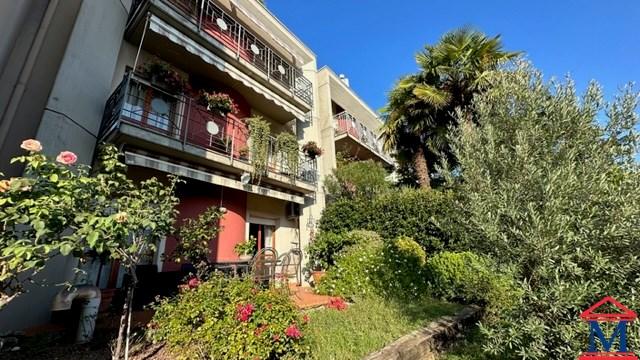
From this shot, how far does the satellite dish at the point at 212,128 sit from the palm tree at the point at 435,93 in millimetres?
9132

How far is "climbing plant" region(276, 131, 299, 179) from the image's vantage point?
38.0ft

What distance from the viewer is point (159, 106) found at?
9016mm

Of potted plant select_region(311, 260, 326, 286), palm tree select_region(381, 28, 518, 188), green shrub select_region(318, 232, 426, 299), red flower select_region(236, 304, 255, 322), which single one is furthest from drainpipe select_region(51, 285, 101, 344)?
palm tree select_region(381, 28, 518, 188)

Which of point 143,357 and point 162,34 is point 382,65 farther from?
point 143,357

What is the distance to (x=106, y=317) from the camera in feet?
19.9

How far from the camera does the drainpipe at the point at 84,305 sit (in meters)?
4.91

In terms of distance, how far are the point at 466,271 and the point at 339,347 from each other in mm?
5880

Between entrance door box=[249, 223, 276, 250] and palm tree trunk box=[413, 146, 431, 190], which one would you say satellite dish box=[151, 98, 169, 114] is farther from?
palm tree trunk box=[413, 146, 431, 190]

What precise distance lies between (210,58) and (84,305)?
8.48m

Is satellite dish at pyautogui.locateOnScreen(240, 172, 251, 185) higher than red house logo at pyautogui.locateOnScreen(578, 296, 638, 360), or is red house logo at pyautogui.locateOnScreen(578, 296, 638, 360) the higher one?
satellite dish at pyautogui.locateOnScreen(240, 172, 251, 185)

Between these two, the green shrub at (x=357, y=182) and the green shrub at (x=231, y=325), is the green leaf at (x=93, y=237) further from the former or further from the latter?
the green shrub at (x=357, y=182)

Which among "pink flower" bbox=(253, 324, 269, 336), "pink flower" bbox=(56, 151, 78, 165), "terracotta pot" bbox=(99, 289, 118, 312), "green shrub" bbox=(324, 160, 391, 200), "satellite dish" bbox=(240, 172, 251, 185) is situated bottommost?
"pink flower" bbox=(253, 324, 269, 336)

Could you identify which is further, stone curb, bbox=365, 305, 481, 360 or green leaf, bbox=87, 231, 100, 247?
stone curb, bbox=365, 305, 481, 360

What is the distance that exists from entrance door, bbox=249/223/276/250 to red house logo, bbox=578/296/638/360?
1064 cm
